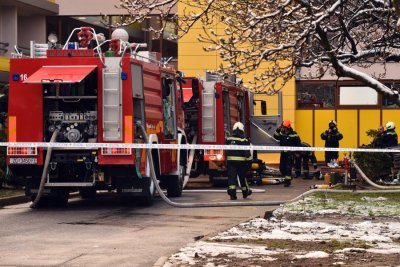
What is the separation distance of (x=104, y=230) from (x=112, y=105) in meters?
3.10

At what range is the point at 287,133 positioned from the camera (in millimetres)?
23719

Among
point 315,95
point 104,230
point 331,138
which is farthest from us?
point 315,95

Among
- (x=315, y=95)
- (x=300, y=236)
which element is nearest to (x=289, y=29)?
(x=300, y=236)

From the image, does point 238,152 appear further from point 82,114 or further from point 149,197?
point 82,114

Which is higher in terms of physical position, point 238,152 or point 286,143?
point 286,143

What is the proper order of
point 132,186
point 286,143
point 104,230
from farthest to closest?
1. point 286,143
2. point 132,186
3. point 104,230

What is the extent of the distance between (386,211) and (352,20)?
2.97 m

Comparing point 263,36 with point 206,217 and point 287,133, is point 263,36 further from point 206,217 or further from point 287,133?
point 287,133

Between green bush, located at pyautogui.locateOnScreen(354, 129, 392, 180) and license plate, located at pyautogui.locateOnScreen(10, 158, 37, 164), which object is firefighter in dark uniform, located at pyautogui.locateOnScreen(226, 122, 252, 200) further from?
green bush, located at pyautogui.locateOnScreen(354, 129, 392, 180)

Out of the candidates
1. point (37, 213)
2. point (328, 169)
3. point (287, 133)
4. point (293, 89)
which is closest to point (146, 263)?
point (37, 213)

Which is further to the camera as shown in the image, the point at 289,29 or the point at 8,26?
the point at 8,26

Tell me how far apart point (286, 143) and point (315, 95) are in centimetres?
1077

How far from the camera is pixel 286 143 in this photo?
77.4ft

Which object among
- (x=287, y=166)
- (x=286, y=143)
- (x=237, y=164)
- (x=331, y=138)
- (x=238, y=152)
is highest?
(x=331, y=138)
